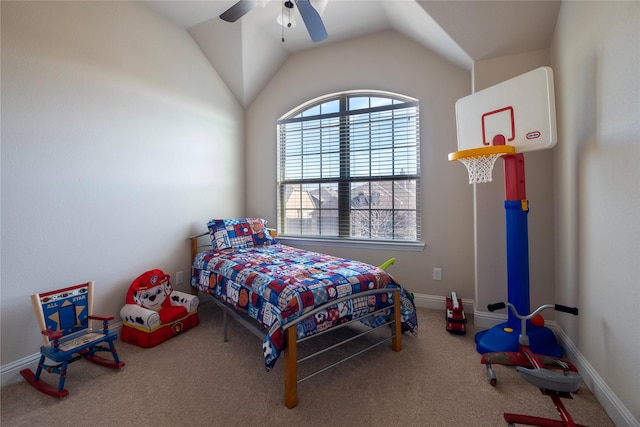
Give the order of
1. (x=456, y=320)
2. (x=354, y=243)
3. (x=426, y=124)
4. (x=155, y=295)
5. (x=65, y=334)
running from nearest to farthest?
(x=65, y=334) < (x=456, y=320) < (x=155, y=295) < (x=426, y=124) < (x=354, y=243)

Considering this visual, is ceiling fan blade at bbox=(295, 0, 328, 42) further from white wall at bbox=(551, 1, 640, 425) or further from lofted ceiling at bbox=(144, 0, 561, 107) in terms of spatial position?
white wall at bbox=(551, 1, 640, 425)

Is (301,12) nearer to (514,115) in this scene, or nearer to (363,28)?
(363,28)

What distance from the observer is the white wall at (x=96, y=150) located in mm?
1817

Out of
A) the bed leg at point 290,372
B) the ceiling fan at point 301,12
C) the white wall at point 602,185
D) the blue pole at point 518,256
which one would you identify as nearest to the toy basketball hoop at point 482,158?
the blue pole at point 518,256

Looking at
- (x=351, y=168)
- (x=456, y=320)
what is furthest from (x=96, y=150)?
(x=456, y=320)

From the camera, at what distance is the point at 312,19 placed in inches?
78.9

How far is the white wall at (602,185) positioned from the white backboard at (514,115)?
0.64 ft

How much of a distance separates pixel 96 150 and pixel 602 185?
351 centimetres

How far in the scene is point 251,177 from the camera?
3852 millimetres

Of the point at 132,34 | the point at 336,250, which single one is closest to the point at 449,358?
the point at 336,250

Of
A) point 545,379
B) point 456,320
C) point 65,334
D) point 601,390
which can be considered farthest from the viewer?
point 456,320

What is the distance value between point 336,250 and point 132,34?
9.84ft

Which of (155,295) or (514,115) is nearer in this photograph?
(514,115)

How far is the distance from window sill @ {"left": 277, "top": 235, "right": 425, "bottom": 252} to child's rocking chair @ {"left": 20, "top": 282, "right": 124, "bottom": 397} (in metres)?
2.10
